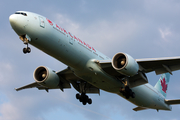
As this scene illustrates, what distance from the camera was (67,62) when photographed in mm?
24188

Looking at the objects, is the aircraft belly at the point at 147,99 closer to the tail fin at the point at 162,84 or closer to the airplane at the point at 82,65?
the airplane at the point at 82,65

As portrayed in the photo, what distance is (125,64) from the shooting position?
23.5 meters

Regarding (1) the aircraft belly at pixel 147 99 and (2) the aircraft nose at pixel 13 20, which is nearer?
(2) the aircraft nose at pixel 13 20

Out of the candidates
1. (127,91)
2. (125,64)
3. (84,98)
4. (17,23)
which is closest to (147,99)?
(127,91)

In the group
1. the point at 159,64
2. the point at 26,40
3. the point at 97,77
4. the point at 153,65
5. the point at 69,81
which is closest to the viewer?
the point at 26,40

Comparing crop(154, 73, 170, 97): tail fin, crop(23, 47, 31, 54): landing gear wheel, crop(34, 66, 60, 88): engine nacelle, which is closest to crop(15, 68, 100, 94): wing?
crop(34, 66, 60, 88): engine nacelle

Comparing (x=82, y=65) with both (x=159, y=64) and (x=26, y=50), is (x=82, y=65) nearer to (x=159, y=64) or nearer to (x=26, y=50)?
(x=26, y=50)

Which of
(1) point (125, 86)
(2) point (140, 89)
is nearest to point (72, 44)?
(1) point (125, 86)

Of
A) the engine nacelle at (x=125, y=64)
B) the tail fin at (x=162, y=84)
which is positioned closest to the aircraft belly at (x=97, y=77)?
the engine nacelle at (x=125, y=64)

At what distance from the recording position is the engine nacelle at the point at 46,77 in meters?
28.1

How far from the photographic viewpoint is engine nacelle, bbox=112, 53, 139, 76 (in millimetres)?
23547

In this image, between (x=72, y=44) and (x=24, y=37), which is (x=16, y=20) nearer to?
(x=24, y=37)

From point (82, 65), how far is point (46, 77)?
5123 mm

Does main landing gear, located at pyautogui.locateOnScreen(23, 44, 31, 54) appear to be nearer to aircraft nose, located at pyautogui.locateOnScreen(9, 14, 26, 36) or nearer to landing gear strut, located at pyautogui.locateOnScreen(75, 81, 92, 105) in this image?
aircraft nose, located at pyautogui.locateOnScreen(9, 14, 26, 36)
